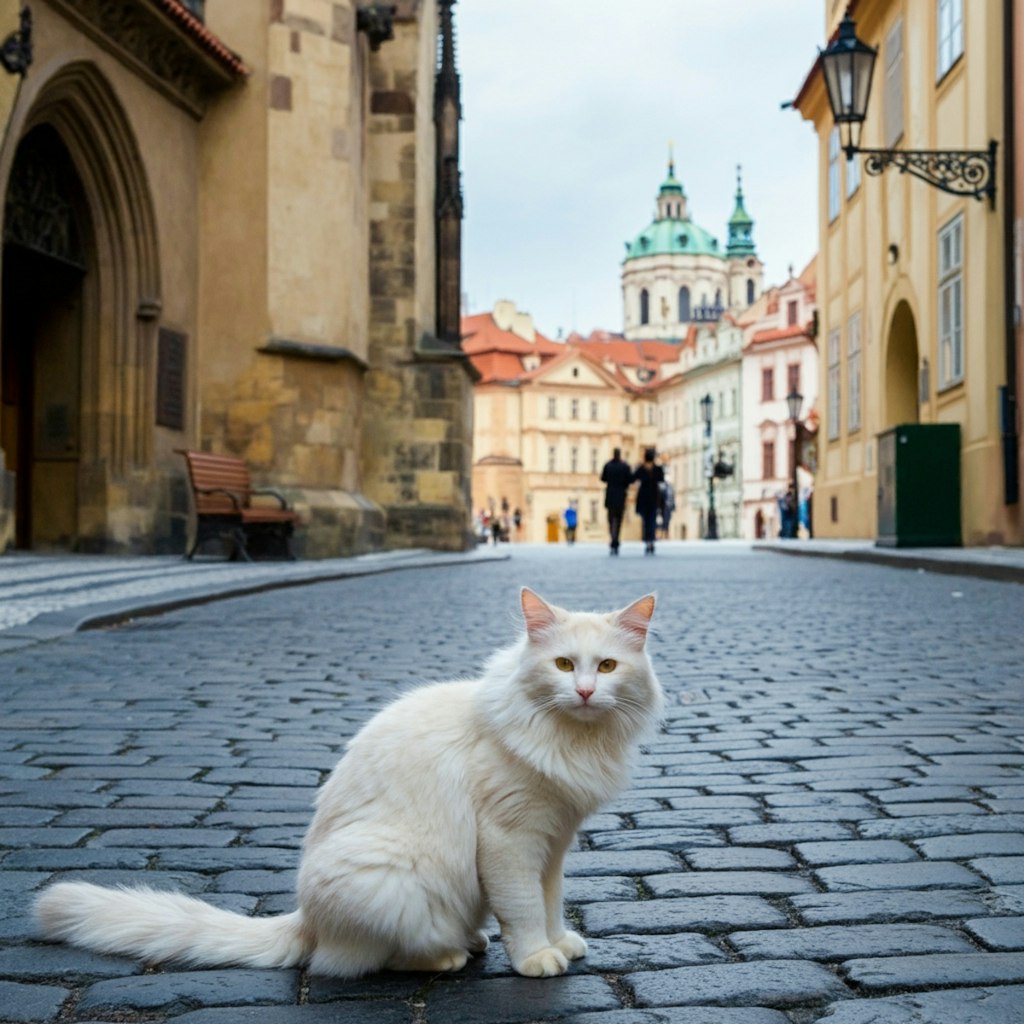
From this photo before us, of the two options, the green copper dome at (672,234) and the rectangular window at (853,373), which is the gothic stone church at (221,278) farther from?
the green copper dome at (672,234)

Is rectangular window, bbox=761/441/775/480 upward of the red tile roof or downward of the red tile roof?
downward

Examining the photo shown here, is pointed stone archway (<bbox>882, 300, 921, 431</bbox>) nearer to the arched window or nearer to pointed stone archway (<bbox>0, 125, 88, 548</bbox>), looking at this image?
pointed stone archway (<bbox>0, 125, 88, 548</bbox>)

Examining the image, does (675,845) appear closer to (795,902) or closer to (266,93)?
(795,902)

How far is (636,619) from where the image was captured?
8.91ft

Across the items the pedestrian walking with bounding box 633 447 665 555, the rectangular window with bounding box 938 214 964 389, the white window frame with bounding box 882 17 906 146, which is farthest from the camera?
the pedestrian walking with bounding box 633 447 665 555

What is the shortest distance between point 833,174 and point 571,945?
1275 inches

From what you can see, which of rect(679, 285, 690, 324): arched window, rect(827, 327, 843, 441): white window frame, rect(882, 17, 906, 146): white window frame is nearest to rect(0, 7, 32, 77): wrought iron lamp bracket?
rect(882, 17, 906, 146): white window frame

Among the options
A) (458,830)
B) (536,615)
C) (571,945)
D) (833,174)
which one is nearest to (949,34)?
(833,174)

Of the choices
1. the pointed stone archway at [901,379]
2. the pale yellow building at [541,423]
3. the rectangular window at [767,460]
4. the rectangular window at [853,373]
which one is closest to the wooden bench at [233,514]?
the pointed stone archway at [901,379]

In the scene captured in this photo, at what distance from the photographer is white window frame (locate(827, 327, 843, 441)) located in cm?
3250

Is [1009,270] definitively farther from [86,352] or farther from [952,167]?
[86,352]

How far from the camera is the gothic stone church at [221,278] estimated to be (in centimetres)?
1873

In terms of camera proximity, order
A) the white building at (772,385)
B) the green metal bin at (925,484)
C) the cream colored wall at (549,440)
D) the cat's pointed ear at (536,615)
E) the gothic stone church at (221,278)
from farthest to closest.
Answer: the cream colored wall at (549,440) → the white building at (772,385) → the green metal bin at (925,484) → the gothic stone church at (221,278) → the cat's pointed ear at (536,615)

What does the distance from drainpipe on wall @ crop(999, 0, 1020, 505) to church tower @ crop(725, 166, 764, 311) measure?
481 ft
